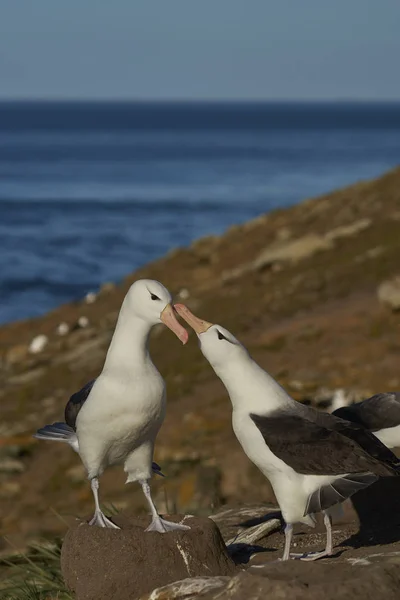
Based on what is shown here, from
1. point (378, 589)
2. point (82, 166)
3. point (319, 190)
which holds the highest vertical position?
point (378, 589)

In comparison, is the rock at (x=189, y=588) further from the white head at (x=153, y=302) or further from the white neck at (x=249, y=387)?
the white head at (x=153, y=302)

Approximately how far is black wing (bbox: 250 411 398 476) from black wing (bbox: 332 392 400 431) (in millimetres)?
1739

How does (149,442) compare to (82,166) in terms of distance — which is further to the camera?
(82,166)

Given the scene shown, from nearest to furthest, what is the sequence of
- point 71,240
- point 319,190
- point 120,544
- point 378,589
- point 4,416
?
1. point 378,589
2. point 120,544
3. point 4,416
4. point 71,240
5. point 319,190

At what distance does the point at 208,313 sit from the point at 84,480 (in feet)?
20.2

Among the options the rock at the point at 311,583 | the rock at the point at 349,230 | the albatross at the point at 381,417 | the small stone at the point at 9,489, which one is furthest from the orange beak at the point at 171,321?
the rock at the point at 349,230

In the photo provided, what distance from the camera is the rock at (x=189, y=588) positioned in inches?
265

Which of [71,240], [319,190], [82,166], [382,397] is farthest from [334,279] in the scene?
[82,166]

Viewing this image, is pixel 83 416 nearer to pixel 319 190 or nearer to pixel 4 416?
pixel 4 416

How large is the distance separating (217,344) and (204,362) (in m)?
9.57

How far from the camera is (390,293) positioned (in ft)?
56.6

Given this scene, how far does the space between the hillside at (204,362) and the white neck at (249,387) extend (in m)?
2.35

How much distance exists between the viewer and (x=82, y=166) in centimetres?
11612

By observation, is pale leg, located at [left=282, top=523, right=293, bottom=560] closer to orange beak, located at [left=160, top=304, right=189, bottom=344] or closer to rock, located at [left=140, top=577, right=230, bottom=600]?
rock, located at [left=140, top=577, right=230, bottom=600]
